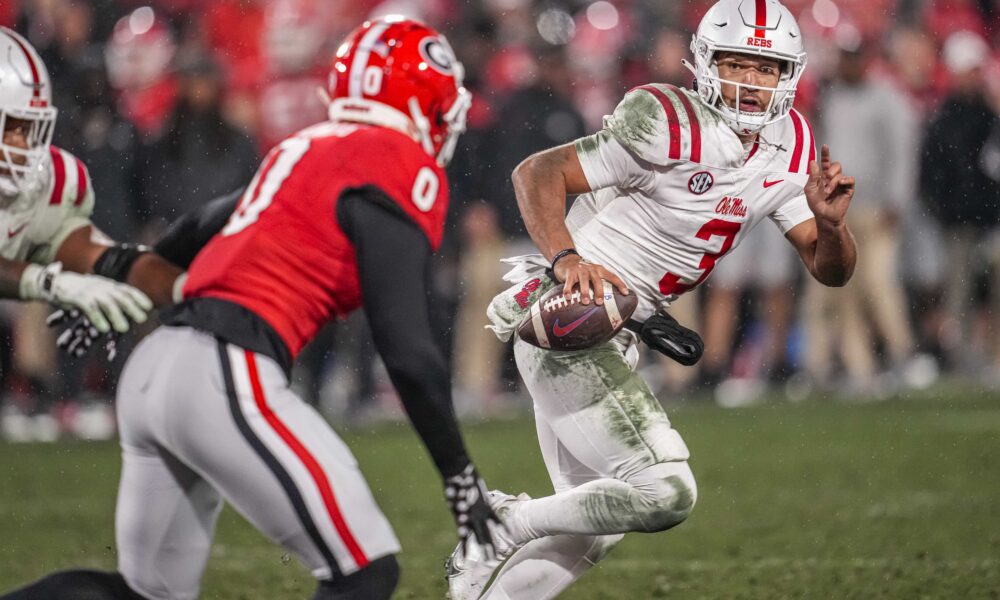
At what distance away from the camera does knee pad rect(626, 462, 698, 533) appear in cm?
360

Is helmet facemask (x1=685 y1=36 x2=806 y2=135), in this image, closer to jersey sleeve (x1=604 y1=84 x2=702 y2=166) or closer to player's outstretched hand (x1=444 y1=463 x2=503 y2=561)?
jersey sleeve (x1=604 y1=84 x2=702 y2=166)

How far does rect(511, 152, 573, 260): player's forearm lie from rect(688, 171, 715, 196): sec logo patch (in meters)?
0.33

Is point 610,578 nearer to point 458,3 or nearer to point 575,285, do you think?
point 575,285

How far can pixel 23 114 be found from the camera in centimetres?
388

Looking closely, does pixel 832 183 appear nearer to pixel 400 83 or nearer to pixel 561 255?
pixel 561 255

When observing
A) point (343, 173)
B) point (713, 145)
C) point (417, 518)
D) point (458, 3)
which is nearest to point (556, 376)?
point (713, 145)

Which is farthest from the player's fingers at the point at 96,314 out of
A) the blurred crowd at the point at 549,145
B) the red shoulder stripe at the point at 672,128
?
the blurred crowd at the point at 549,145

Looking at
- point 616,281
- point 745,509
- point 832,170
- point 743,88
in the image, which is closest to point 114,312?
point 616,281

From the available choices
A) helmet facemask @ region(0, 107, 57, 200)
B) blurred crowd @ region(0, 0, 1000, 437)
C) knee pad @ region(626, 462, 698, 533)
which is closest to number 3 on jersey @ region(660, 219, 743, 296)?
knee pad @ region(626, 462, 698, 533)

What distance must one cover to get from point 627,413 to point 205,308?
120 centimetres

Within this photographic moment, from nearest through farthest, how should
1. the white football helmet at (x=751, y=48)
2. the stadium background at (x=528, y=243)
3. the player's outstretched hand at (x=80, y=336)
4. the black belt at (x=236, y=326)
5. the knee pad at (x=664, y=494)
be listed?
the black belt at (x=236, y=326)
the player's outstretched hand at (x=80, y=336)
the knee pad at (x=664, y=494)
the white football helmet at (x=751, y=48)
the stadium background at (x=528, y=243)

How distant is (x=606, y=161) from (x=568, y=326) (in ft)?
1.45

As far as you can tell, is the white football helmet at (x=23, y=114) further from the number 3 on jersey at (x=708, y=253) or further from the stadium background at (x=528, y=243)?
the stadium background at (x=528, y=243)

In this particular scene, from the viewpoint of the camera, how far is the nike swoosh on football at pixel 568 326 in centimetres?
365
